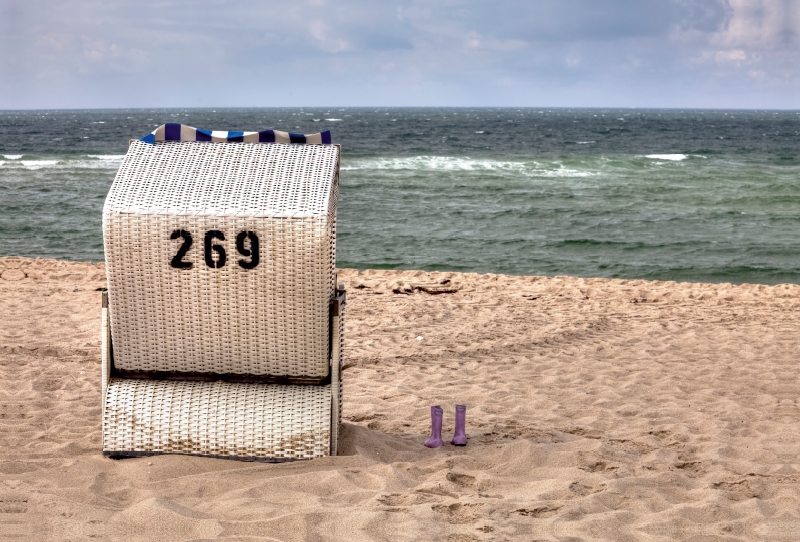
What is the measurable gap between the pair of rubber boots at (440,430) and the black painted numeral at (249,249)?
1245mm

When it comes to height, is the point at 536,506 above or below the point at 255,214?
below

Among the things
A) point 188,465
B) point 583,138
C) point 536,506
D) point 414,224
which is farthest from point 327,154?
point 583,138

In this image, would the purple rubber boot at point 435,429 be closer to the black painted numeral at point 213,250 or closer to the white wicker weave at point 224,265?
the white wicker weave at point 224,265

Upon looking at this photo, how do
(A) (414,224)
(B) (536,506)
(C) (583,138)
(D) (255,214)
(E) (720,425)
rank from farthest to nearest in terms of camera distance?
(C) (583,138) → (A) (414,224) → (E) (720,425) → (D) (255,214) → (B) (536,506)

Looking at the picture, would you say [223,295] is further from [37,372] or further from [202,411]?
[37,372]

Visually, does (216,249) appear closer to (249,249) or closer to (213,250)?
(213,250)

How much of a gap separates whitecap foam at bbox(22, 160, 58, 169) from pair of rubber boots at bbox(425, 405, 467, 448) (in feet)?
86.0

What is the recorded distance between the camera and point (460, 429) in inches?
162

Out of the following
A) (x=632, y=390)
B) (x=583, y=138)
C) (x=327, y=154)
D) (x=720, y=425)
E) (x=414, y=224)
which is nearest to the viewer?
(x=327, y=154)

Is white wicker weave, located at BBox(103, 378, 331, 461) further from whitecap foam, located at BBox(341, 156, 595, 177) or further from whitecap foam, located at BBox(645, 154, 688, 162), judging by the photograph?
→ whitecap foam, located at BBox(645, 154, 688, 162)

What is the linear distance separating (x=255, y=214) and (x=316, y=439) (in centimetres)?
109

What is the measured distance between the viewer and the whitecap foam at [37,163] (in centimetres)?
2702

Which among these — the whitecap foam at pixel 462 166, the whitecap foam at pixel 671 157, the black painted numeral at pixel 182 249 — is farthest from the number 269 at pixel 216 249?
the whitecap foam at pixel 671 157

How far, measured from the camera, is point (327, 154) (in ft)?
12.5
